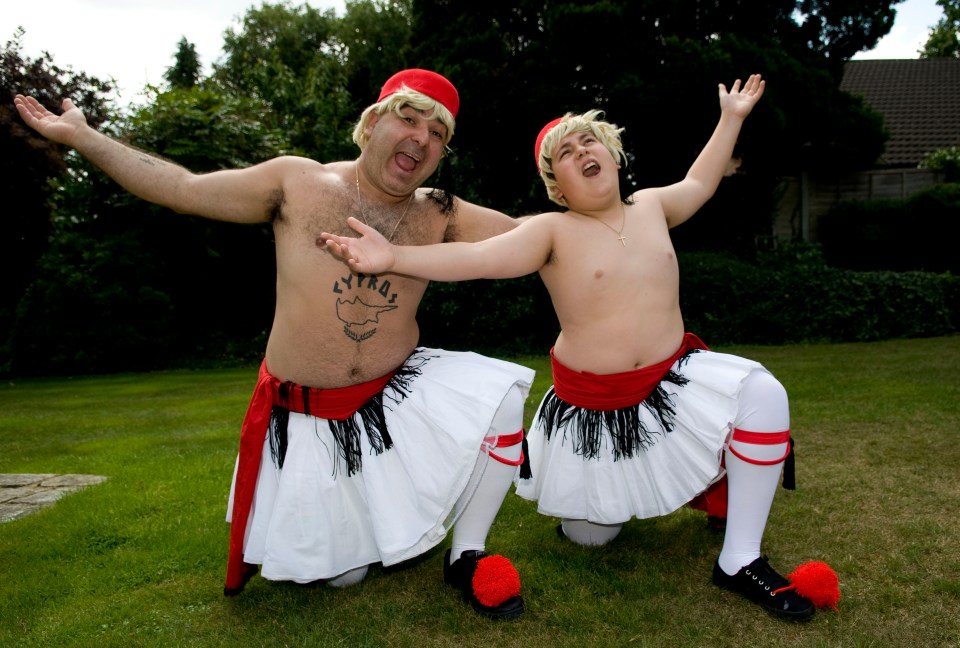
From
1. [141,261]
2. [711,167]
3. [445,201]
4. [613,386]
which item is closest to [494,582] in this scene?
[613,386]

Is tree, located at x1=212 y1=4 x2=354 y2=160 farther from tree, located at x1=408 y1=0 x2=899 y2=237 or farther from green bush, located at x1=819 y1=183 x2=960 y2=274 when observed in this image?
green bush, located at x1=819 y1=183 x2=960 y2=274

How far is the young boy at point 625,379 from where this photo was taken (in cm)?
270

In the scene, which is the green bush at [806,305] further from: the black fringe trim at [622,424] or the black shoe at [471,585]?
the black shoe at [471,585]

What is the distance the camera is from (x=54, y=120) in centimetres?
271

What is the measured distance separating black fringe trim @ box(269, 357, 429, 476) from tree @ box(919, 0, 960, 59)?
99.3ft

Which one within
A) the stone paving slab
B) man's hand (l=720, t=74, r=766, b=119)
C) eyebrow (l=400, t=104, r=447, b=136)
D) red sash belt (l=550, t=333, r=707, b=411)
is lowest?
the stone paving slab

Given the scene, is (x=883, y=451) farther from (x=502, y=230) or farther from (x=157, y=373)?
(x=157, y=373)

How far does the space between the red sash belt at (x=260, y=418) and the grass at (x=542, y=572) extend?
19cm

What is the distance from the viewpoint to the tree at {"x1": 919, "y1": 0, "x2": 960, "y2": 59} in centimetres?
2592

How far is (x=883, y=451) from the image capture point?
174 inches

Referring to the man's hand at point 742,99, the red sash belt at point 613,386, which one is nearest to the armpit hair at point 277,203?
the red sash belt at point 613,386

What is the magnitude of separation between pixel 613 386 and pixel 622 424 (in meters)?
0.16

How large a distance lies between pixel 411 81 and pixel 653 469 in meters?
1.77

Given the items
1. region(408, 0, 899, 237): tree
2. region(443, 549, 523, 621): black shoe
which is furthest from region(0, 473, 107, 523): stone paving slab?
region(408, 0, 899, 237): tree
